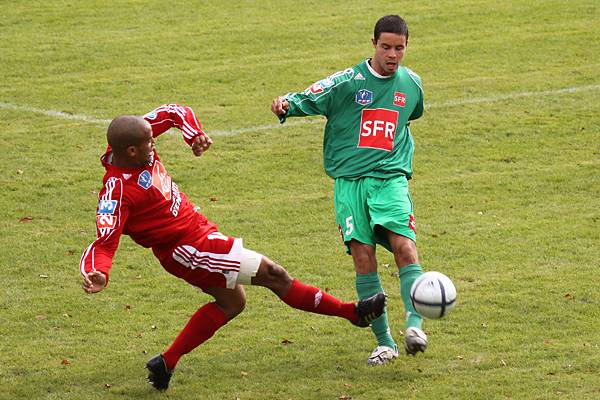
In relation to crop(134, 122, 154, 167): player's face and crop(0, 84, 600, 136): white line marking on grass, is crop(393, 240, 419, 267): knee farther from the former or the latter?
crop(0, 84, 600, 136): white line marking on grass

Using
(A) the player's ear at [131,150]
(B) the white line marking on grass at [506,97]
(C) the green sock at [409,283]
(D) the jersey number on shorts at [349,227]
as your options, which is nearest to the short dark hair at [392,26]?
(D) the jersey number on shorts at [349,227]

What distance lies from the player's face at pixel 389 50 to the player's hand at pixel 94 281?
2.49 meters

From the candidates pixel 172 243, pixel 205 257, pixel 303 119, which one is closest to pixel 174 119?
pixel 172 243

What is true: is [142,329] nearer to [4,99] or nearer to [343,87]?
[343,87]

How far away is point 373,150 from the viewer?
7918mm

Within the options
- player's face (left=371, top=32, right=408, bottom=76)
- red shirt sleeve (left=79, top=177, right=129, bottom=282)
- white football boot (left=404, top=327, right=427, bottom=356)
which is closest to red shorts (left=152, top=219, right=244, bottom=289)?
red shirt sleeve (left=79, top=177, right=129, bottom=282)

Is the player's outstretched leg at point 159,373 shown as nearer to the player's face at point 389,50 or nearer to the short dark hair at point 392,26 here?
the player's face at point 389,50

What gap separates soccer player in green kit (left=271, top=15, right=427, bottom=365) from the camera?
7719 millimetres

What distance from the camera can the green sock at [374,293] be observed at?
25.3 ft

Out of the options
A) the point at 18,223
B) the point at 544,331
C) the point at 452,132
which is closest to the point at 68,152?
the point at 18,223

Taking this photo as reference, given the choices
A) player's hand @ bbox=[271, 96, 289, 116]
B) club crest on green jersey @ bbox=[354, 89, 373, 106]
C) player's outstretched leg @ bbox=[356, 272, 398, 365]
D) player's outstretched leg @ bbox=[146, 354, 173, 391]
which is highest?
club crest on green jersey @ bbox=[354, 89, 373, 106]

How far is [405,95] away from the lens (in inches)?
319

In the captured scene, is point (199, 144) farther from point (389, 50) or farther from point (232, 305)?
point (389, 50)

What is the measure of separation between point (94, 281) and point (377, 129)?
231cm
